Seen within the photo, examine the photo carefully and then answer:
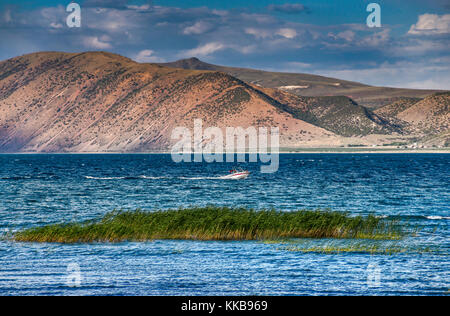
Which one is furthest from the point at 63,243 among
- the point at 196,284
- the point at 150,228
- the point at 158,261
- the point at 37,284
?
the point at 196,284

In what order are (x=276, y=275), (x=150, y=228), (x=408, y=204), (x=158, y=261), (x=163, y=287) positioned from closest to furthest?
(x=163, y=287) → (x=276, y=275) → (x=158, y=261) → (x=150, y=228) → (x=408, y=204)

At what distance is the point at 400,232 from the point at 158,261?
15578 millimetres

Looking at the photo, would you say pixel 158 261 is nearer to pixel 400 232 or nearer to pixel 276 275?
pixel 276 275

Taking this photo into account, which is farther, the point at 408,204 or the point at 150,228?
the point at 408,204

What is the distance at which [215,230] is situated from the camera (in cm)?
3434

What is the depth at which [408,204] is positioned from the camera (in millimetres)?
56438

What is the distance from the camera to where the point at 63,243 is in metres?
32.8

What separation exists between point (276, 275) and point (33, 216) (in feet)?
90.7

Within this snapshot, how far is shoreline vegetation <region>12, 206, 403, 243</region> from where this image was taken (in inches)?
1336

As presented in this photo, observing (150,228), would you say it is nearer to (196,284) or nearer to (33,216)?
(196,284)

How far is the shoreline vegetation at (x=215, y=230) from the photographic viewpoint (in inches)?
1336
